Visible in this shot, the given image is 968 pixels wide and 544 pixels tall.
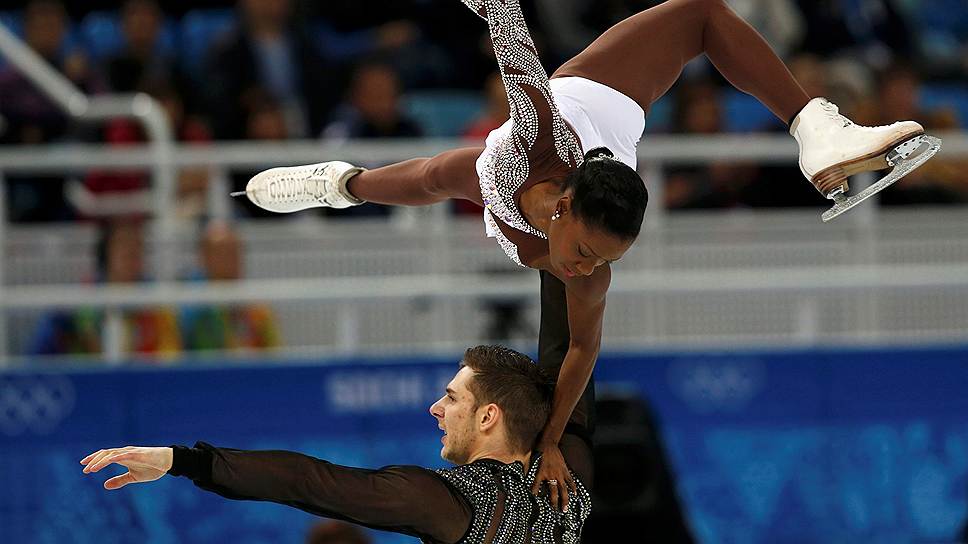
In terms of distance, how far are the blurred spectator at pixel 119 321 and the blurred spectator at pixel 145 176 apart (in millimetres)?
198

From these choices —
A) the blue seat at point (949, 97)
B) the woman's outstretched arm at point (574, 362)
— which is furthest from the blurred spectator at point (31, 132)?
the blue seat at point (949, 97)

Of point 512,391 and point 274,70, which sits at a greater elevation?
point 274,70

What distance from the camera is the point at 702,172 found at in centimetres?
764

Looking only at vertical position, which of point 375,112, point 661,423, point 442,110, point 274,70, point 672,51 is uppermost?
point 274,70

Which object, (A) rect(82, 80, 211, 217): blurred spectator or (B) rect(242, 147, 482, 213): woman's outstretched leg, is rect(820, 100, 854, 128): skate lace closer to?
(B) rect(242, 147, 482, 213): woman's outstretched leg

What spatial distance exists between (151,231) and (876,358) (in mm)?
3237

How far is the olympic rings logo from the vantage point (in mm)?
6621

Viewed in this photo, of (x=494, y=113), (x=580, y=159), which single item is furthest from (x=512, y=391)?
(x=494, y=113)

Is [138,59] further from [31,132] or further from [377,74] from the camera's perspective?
[377,74]

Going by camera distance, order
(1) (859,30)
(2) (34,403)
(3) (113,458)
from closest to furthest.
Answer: (3) (113,458)
(2) (34,403)
(1) (859,30)

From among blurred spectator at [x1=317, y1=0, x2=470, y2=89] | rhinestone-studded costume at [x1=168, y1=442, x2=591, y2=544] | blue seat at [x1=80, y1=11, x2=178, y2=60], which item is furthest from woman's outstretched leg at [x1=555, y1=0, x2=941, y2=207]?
blue seat at [x1=80, y1=11, x2=178, y2=60]

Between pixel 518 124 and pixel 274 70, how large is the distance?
4.56 meters

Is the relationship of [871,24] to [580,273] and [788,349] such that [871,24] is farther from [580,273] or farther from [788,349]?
[580,273]

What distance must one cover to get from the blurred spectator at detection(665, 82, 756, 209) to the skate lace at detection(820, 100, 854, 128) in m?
3.31
